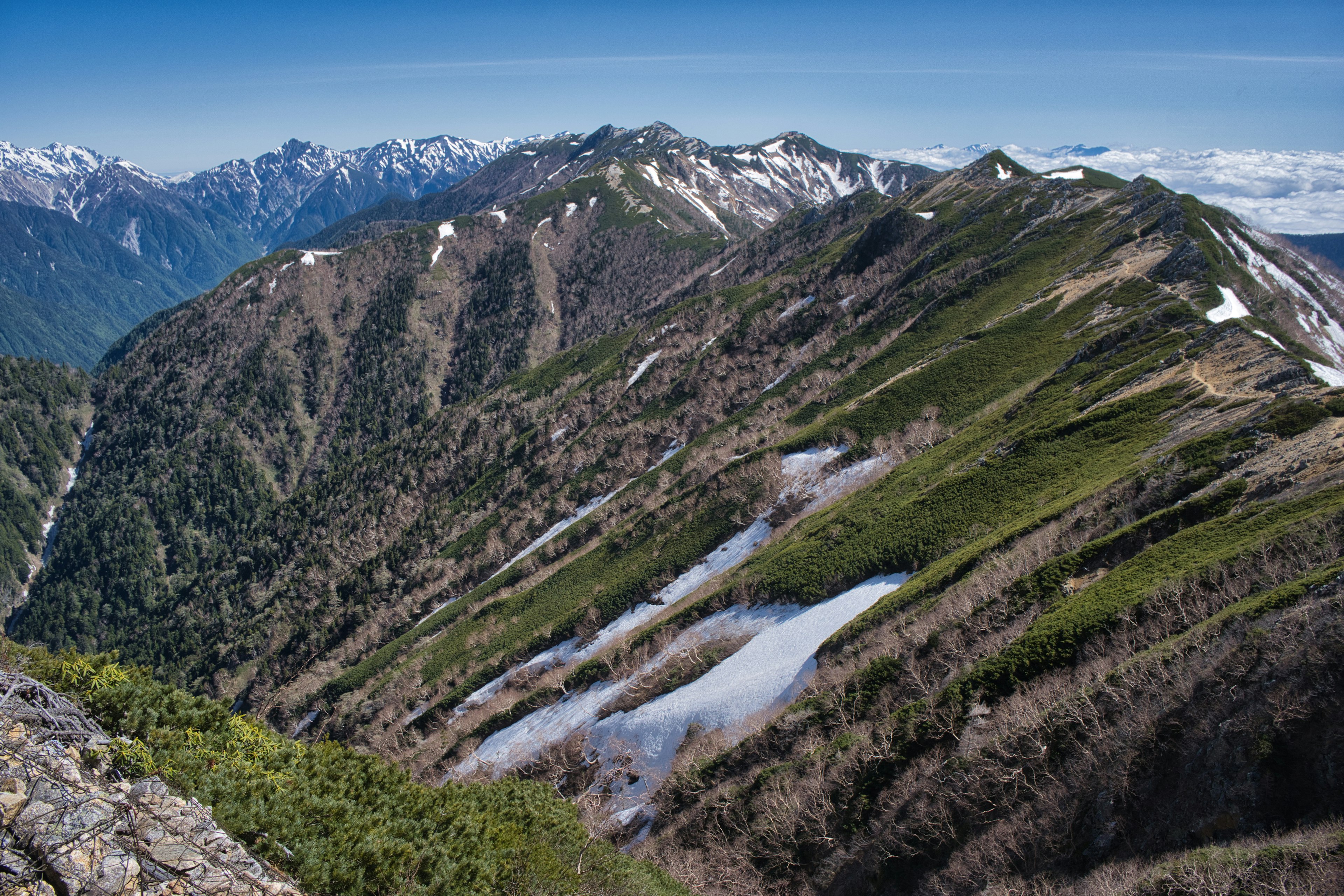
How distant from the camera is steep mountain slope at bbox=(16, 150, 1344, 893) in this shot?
22.9 metres

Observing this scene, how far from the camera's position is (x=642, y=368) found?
149 m

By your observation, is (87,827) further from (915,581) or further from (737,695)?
(915,581)

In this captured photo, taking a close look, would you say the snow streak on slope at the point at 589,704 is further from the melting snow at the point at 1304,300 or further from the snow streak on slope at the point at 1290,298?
the melting snow at the point at 1304,300

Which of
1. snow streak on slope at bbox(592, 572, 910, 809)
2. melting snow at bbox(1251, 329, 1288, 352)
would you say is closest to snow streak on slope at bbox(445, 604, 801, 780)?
snow streak on slope at bbox(592, 572, 910, 809)

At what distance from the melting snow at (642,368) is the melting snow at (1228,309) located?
326 ft

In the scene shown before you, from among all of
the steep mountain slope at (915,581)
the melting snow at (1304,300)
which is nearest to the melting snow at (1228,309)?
the steep mountain slope at (915,581)

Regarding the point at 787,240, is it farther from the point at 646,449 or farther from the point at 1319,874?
the point at 1319,874

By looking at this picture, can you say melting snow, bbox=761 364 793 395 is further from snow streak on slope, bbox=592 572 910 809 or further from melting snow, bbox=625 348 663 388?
snow streak on slope, bbox=592 572 910 809

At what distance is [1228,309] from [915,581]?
42.6 m

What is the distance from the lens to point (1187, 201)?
79125 mm

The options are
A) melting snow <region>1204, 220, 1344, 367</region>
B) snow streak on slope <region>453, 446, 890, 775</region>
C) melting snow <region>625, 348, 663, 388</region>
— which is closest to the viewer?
snow streak on slope <region>453, 446, 890, 775</region>

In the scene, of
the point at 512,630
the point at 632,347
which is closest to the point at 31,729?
the point at 512,630

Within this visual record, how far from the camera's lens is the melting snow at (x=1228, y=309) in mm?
56781

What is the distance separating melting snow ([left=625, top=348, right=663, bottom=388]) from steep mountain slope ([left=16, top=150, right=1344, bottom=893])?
1320mm
